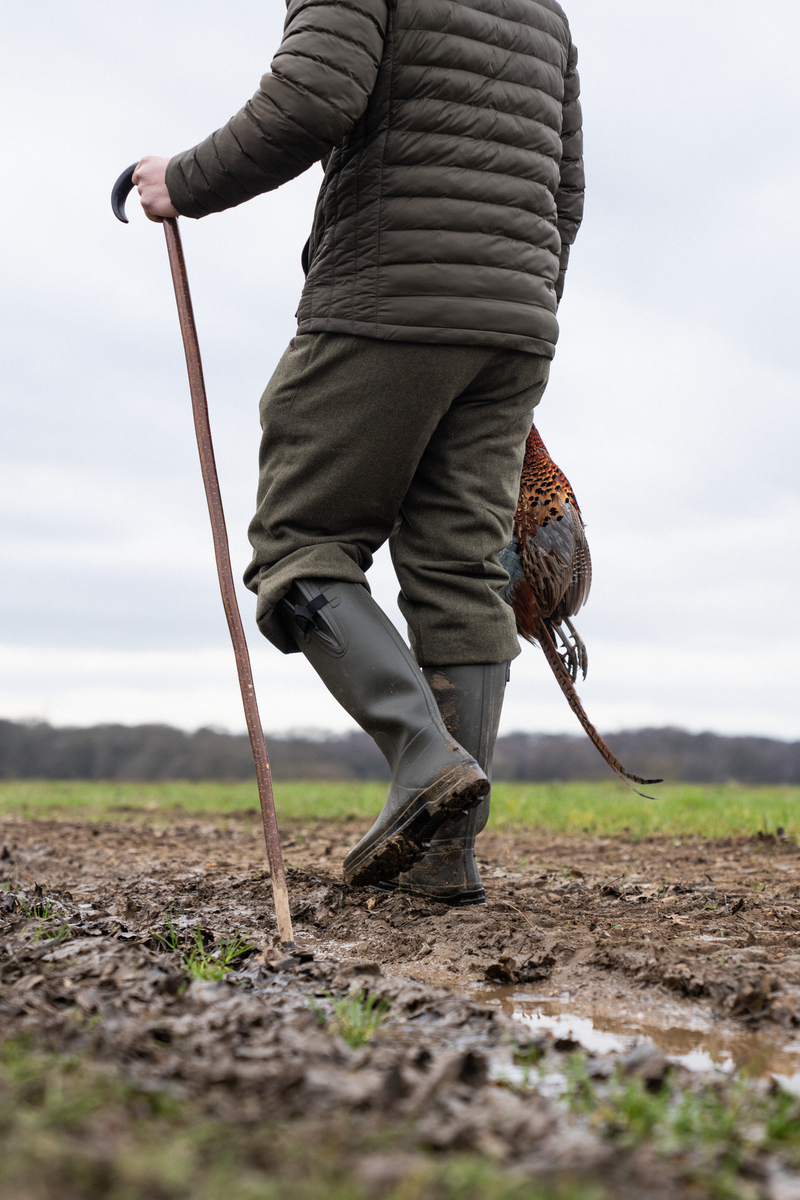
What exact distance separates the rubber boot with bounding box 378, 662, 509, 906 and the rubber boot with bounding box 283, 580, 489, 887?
22 cm

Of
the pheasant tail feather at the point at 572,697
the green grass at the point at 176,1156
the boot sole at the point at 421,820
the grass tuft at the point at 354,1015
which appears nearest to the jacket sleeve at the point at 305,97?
the boot sole at the point at 421,820

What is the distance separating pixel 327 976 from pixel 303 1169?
35.9 inches

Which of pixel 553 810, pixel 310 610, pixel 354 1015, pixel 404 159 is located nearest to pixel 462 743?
pixel 310 610

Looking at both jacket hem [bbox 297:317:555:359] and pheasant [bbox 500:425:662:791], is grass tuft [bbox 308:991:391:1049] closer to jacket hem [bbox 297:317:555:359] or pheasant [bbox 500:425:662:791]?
jacket hem [bbox 297:317:555:359]

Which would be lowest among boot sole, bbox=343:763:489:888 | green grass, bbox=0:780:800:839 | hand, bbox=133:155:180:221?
green grass, bbox=0:780:800:839

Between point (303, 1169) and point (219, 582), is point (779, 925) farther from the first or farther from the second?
point (303, 1169)

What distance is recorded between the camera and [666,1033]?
166 centimetres

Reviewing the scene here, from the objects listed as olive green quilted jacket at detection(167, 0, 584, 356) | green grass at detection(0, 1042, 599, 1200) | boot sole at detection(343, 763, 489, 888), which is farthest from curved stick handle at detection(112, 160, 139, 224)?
→ green grass at detection(0, 1042, 599, 1200)

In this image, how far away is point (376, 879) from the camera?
2391 millimetres

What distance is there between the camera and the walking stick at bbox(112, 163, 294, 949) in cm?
230

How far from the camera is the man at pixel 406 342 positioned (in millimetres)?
2266

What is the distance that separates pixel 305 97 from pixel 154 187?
0.51m

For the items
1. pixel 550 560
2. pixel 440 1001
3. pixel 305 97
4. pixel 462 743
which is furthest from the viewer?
pixel 550 560

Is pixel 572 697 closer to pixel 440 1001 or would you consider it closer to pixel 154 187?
pixel 440 1001
